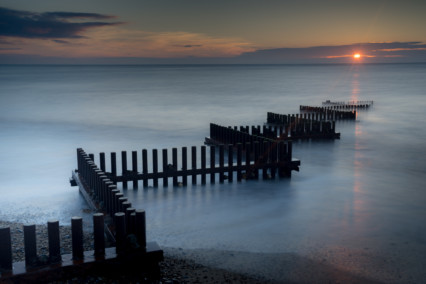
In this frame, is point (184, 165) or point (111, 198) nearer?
point (111, 198)

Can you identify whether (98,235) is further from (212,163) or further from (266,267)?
(212,163)

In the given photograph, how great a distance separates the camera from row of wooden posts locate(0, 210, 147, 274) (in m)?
6.23

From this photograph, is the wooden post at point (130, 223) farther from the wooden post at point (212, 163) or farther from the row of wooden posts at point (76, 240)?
the wooden post at point (212, 163)

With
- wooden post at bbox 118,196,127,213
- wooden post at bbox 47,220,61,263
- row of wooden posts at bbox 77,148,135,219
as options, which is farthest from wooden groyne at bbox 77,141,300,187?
wooden post at bbox 47,220,61,263

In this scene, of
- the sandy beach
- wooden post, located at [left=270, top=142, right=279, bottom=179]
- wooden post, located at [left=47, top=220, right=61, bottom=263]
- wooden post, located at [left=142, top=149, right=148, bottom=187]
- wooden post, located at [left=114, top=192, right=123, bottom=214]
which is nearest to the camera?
wooden post, located at [left=47, top=220, right=61, bottom=263]

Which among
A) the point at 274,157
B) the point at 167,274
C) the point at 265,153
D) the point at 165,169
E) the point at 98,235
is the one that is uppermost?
the point at 265,153

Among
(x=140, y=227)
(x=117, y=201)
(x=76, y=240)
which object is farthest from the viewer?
(x=117, y=201)

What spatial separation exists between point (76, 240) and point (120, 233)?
0.69 metres

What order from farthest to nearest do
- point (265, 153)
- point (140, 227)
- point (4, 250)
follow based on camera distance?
1. point (265, 153)
2. point (140, 227)
3. point (4, 250)

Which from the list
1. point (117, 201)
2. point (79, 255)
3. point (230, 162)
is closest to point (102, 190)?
point (117, 201)

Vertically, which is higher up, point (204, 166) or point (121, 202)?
point (121, 202)

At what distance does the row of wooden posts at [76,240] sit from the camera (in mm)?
6227

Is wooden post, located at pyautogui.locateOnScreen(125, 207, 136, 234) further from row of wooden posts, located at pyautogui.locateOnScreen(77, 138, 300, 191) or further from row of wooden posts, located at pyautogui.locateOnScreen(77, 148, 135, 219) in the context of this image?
row of wooden posts, located at pyautogui.locateOnScreen(77, 138, 300, 191)

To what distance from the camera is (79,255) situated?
6.68 metres
